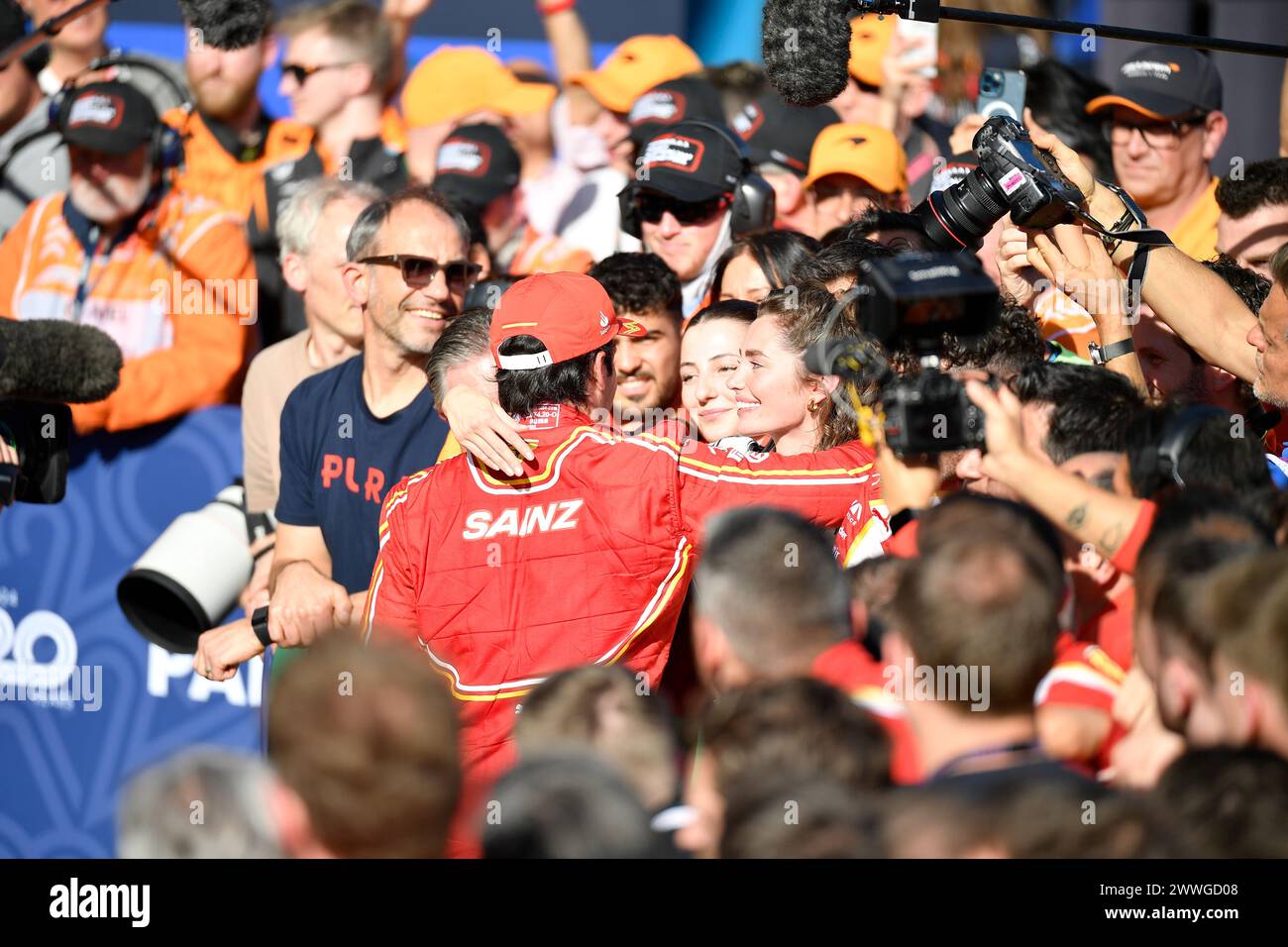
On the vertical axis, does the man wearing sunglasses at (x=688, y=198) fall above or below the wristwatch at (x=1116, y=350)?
above

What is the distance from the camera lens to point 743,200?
16.4 feet

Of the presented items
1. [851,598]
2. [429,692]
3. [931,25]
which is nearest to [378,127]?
[931,25]

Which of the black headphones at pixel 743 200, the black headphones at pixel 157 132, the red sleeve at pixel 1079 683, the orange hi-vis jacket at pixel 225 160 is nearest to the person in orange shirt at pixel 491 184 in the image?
the black headphones at pixel 743 200

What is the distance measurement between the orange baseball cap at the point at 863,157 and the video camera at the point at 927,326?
7.86 ft

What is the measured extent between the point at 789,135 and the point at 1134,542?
3365 millimetres

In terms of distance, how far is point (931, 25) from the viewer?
600cm

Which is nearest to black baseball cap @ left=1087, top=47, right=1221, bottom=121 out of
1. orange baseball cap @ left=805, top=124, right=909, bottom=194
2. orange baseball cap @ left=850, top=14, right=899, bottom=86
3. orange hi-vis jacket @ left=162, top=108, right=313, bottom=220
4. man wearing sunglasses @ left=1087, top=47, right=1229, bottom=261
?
man wearing sunglasses @ left=1087, top=47, right=1229, bottom=261

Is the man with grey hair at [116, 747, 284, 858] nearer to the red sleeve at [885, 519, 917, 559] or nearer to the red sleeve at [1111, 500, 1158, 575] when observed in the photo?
the red sleeve at [885, 519, 917, 559]

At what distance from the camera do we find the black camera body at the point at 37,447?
4.24 meters

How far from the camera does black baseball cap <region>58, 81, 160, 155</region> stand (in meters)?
5.52

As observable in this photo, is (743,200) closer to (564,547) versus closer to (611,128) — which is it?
(611,128)

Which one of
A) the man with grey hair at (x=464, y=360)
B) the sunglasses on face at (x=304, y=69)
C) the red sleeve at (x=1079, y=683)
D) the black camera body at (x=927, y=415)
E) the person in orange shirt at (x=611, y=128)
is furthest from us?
the sunglasses on face at (x=304, y=69)

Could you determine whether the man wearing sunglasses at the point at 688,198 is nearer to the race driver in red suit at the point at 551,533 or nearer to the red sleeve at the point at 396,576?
the race driver in red suit at the point at 551,533

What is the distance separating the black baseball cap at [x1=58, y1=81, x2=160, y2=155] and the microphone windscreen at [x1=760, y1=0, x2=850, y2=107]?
2.85m
